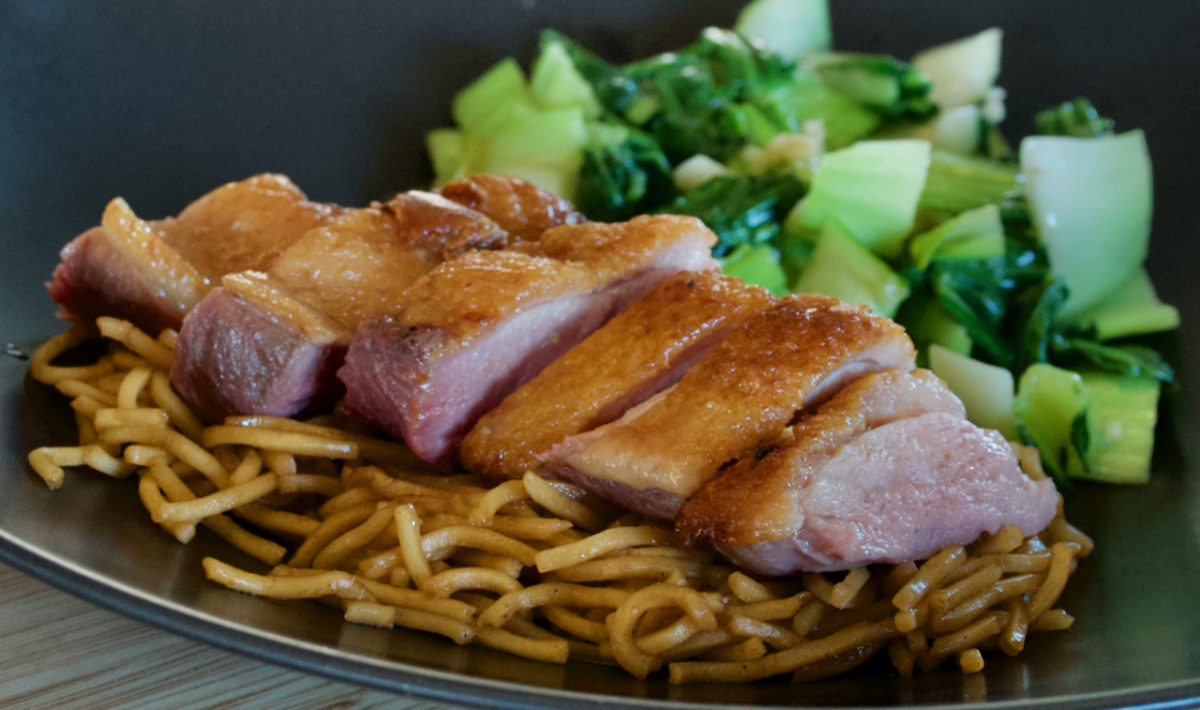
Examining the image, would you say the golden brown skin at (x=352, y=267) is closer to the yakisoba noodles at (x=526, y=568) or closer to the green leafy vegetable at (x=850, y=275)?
the yakisoba noodles at (x=526, y=568)

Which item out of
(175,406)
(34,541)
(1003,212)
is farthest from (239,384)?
(1003,212)

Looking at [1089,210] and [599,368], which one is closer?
[599,368]

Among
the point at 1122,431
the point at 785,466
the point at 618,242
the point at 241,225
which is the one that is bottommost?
the point at 1122,431

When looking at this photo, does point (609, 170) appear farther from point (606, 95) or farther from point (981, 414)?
point (981, 414)

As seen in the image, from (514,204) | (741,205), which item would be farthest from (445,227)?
(741,205)

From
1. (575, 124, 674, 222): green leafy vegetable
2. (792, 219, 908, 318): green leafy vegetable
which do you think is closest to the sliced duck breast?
(792, 219, 908, 318): green leafy vegetable

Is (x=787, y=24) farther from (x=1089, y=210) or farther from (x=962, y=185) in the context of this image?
(x=1089, y=210)
